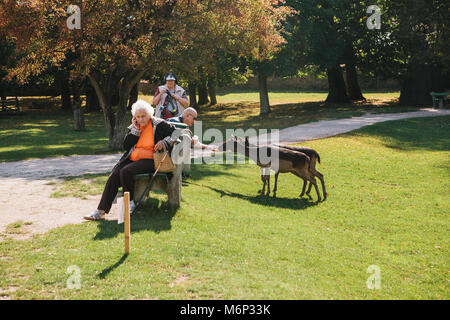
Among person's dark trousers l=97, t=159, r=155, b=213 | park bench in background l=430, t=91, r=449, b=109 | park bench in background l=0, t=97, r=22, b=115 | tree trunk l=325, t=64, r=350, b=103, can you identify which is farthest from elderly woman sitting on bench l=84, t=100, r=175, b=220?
park bench in background l=0, t=97, r=22, b=115

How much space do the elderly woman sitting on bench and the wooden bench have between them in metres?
0.15

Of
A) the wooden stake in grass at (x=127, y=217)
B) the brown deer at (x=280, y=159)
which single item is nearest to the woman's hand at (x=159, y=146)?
the wooden stake in grass at (x=127, y=217)

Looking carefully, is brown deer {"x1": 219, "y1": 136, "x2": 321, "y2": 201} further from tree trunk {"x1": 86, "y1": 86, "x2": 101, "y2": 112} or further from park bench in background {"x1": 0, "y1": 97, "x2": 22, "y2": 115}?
tree trunk {"x1": 86, "y1": 86, "x2": 101, "y2": 112}

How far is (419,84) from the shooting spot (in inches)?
1265

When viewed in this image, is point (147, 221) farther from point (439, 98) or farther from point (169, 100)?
point (439, 98)

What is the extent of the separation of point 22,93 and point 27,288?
43.3 m

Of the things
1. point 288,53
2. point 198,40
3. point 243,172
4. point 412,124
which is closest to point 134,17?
point 198,40

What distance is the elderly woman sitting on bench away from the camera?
25.4ft

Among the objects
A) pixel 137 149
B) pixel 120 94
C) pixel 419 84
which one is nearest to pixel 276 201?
pixel 137 149

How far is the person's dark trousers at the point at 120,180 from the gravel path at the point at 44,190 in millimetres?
445

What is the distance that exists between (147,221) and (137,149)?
49.3 inches

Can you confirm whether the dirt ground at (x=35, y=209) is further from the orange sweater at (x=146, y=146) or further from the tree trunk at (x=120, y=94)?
the tree trunk at (x=120, y=94)

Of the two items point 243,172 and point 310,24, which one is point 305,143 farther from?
point 310,24

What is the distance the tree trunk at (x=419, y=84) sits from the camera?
32.1 m
